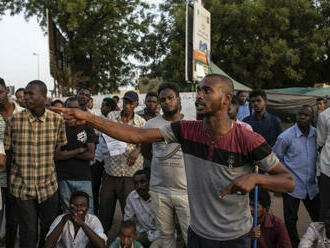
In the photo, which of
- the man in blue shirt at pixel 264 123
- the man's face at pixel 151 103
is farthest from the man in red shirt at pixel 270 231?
the man's face at pixel 151 103

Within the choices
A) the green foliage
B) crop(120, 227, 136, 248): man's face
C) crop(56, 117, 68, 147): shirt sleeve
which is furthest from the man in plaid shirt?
the green foliage

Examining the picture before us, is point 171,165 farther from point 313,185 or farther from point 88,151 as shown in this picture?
point 313,185

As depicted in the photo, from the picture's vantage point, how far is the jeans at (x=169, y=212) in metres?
3.81

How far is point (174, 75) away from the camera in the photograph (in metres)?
21.3

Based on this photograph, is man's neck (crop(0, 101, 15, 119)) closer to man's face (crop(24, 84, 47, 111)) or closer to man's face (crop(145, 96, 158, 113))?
man's face (crop(24, 84, 47, 111))

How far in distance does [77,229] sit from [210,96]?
2544 mm

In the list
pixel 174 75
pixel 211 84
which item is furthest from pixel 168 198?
pixel 174 75

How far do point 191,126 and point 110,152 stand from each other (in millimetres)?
2492

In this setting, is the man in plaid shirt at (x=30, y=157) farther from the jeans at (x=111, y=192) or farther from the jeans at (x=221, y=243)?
the jeans at (x=221, y=243)

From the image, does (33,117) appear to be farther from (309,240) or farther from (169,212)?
(309,240)

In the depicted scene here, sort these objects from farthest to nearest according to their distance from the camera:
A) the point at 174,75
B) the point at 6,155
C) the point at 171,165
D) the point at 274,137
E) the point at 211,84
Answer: the point at 174,75, the point at 274,137, the point at 6,155, the point at 171,165, the point at 211,84

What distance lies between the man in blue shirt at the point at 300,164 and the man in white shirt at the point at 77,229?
2.28 metres

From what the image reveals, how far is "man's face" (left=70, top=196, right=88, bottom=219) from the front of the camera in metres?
4.37

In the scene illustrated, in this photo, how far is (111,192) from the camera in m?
5.13
